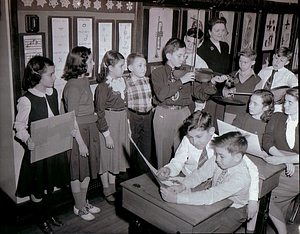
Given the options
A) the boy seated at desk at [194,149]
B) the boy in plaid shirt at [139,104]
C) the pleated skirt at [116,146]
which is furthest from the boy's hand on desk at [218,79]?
the pleated skirt at [116,146]

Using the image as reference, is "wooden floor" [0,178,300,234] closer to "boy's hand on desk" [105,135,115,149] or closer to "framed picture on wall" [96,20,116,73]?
"boy's hand on desk" [105,135,115,149]

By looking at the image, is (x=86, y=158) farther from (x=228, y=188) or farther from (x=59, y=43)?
(x=228, y=188)

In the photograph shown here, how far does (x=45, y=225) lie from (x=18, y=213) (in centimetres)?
21

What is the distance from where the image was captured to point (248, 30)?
9.47 ft

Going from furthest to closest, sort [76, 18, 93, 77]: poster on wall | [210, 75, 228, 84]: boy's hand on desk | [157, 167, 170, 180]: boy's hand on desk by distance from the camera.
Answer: [76, 18, 93, 77]: poster on wall → [210, 75, 228, 84]: boy's hand on desk → [157, 167, 170, 180]: boy's hand on desk

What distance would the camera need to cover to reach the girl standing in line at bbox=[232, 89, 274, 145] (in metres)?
1.51

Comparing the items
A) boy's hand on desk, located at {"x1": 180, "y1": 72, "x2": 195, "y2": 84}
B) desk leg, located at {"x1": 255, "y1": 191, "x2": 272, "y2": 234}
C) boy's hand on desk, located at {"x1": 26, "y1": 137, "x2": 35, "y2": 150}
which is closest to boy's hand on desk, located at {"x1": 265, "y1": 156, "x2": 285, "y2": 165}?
desk leg, located at {"x1": 255, "y1": 191, "x2": 272, "y2": 234}

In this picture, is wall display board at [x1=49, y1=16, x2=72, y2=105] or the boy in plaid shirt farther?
the boy in plaid shirt

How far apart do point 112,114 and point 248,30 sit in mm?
1306

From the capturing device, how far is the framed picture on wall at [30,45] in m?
2.09

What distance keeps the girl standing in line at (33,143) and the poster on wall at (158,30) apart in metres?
0.82

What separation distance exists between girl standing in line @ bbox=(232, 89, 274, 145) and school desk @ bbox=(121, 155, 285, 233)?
0.13 metres

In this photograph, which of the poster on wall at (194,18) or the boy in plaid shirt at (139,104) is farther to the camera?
the poster on wall at (194,18)

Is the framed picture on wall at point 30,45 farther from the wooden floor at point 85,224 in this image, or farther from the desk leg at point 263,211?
the desk leg at point 263,211
